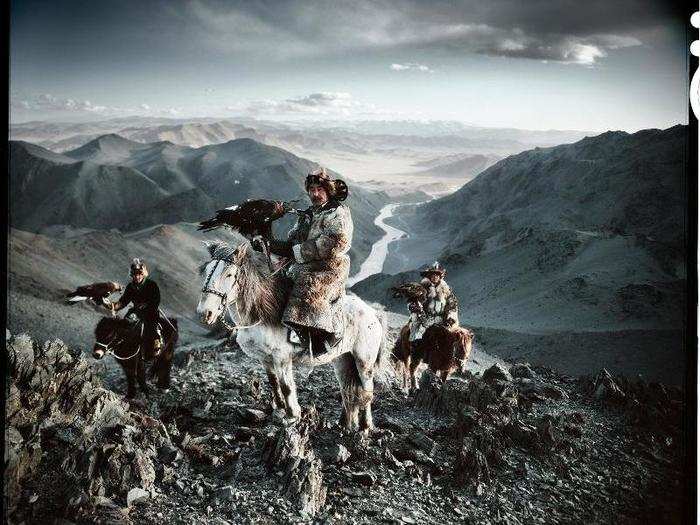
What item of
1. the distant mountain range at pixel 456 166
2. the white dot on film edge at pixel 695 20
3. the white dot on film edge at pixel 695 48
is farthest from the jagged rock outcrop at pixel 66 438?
the distant mountain range at pixel 456 166

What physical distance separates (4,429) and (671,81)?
300 inches

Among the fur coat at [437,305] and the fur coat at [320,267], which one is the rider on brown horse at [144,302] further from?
the fur coat at [437,305]

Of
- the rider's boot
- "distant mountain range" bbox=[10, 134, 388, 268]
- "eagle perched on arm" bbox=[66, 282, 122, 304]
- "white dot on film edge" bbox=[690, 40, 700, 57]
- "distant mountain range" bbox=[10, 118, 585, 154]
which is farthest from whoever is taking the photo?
"distant mountain range" bbox=[10, 134, 388, 268]

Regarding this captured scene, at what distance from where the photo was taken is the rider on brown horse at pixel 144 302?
196 inches

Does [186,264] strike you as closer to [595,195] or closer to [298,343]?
[298,343]

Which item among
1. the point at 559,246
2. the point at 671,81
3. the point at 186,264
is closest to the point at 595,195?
the point at 559,246

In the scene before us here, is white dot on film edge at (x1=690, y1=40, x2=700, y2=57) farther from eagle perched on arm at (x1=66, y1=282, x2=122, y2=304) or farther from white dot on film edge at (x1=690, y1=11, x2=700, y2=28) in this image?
eagle perched on arm at (x1=66, y1=282, x2=122, y2=304)

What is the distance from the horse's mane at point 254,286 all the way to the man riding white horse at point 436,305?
2202 millimetres

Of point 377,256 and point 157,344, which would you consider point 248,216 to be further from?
point 377,256

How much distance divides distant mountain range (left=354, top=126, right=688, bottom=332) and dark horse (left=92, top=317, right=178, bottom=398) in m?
7.33

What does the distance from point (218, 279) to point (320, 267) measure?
92 centimetres

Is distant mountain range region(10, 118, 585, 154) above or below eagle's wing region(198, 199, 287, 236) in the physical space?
above

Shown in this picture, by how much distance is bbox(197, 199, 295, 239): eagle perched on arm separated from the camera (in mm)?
3566

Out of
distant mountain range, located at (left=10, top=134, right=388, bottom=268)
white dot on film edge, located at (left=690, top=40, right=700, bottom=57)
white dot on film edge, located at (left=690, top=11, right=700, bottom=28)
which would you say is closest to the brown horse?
white dot on film edge, located at (left=690, top=40, right=700, bottom=57)
